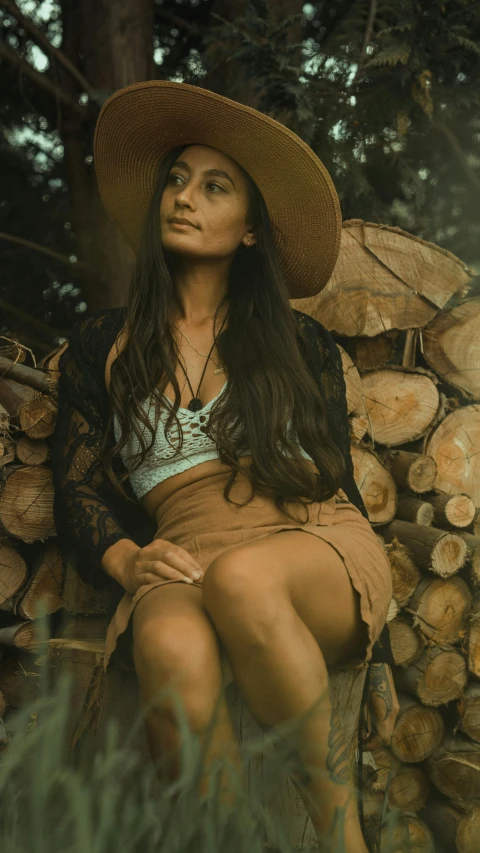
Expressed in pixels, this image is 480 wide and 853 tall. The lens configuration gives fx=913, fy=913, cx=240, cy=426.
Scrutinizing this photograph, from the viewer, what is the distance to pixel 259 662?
177 centimetres

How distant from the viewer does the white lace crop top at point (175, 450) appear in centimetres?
225

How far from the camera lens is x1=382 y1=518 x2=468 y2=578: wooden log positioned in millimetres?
2768

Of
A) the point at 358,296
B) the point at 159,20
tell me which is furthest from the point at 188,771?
the point at 159,20

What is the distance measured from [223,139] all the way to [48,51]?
1978 millimetres

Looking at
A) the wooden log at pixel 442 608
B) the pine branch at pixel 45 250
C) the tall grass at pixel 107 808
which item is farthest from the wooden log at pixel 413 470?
the pine branch at pixel 45 250

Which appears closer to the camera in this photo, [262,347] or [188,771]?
[188,771]

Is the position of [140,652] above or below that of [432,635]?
above

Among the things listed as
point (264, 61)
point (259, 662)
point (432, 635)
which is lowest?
point (432, 635)

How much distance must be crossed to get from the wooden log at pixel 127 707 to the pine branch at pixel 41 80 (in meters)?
2.68

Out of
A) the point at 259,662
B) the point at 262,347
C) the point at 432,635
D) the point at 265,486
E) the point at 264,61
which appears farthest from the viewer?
the point at 264,61

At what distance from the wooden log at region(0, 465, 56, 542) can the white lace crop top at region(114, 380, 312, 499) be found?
0.42m

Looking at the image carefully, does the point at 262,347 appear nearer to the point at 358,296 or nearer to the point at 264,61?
the point at 358,296

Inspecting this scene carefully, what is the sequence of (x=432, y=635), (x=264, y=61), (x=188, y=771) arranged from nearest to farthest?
(x=188, y=771), (x=432, y=635), (x=264, y=61)

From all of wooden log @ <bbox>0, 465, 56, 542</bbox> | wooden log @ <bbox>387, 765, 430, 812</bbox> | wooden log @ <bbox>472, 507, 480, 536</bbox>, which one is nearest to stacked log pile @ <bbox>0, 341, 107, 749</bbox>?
wooden log @ <bbox>0, 465, 56, 542</bbox>
